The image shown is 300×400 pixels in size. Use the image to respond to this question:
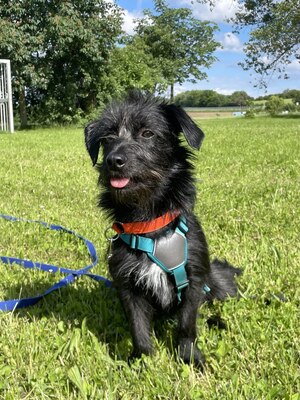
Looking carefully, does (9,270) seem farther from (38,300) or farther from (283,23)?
(283,23)

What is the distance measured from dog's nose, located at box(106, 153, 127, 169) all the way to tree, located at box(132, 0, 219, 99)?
168ft

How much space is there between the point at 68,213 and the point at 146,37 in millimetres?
51664

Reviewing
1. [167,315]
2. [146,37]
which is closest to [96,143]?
[167,315]

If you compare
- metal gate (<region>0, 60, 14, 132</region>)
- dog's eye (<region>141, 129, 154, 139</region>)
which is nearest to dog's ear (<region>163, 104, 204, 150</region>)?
dog's eye (<region>141, 129, 154, 139</region>)

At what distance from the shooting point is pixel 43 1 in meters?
21.0

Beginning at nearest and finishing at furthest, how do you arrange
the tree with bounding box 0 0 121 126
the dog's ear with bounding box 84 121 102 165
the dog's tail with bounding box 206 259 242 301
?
the dog's ear with bounding box 84 121 102 165
the dog's tail with bounding box 206 259 242 301
the tree with bounding box 0 0 121 126

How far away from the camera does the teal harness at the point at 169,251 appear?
8.57 ft

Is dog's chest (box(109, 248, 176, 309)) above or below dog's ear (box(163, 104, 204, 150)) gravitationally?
below

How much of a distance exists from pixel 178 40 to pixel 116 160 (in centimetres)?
5721

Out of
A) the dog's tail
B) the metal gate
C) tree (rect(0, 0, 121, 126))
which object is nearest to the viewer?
the dog's tail

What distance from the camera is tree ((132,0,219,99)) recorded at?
5381 centimetres

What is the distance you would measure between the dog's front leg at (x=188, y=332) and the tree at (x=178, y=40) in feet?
168

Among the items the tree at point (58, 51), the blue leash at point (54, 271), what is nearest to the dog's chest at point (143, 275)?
the blue leash at point (54, 271)

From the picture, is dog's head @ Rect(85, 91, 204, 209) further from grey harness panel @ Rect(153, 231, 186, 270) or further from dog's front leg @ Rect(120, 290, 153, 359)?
dog's front leg @ Rect(120, 290, 153, 359)
